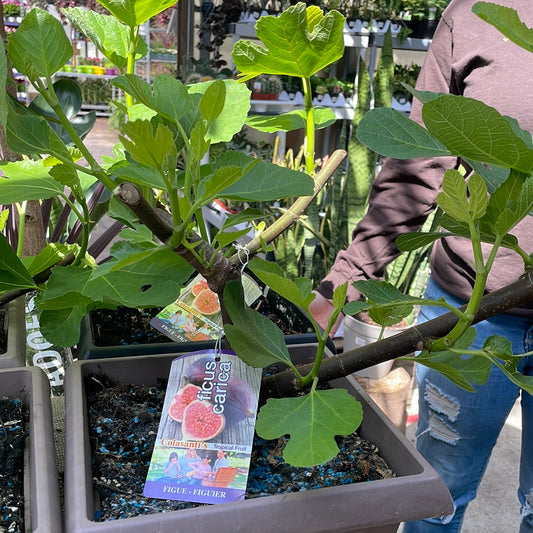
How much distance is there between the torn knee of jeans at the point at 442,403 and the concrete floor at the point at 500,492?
0.70m

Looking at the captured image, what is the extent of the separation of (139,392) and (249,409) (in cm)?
13

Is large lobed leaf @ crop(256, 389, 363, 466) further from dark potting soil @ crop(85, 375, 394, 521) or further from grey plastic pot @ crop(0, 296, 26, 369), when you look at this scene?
grey plastic pot @ crop(0, 296, 26, 369)

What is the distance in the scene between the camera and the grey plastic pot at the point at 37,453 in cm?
39

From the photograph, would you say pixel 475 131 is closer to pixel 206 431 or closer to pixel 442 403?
pixel 206 431

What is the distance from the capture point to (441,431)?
1083mm

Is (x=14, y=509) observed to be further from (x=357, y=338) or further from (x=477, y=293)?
(x=357, y=338)

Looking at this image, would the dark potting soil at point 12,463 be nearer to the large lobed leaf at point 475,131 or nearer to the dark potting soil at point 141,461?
the dark potting soil at point 141,461

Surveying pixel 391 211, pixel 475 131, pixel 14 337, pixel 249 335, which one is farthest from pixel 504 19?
pixel 391 211

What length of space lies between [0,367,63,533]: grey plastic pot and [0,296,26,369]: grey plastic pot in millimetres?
42

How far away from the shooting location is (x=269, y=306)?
809mm

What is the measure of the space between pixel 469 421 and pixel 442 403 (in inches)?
2.0

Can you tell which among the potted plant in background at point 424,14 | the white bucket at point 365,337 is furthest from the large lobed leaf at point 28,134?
the potted plant in background at point 424,14

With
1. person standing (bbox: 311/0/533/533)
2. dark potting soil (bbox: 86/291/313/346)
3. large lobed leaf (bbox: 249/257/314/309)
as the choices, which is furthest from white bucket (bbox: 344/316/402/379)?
large lobed leaf (bbox: 249/257/314/309)

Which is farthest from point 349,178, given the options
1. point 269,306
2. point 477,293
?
point 477,293
